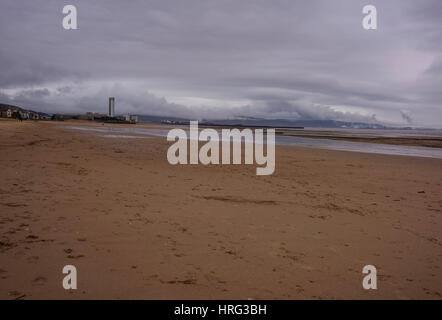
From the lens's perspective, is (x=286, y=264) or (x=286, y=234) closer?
(x=286, y=264)

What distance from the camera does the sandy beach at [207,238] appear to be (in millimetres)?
4168

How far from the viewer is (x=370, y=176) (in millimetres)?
14203

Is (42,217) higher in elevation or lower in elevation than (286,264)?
higher

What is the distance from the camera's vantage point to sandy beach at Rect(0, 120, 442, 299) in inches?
164

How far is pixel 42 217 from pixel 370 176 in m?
12.9

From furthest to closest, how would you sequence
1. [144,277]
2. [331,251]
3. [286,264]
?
[331,251] → [286,264] → [144,277]

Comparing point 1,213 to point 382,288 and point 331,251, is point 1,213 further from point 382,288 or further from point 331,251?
point 382,288

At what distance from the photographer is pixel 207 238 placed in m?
5.79
